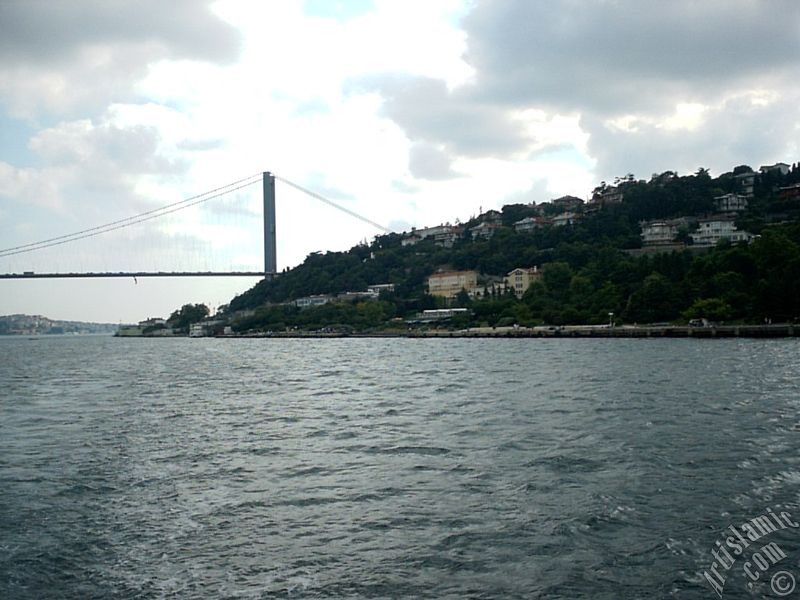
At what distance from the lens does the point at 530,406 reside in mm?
14070

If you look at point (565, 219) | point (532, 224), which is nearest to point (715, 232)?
point (565, 219)

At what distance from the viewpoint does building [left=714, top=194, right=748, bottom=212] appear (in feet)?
265

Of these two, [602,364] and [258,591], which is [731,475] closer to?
[258,591]

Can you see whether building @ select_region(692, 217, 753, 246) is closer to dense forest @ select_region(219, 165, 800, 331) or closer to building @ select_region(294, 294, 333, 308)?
dense forest @ select_region(219, 165, 800, 331)

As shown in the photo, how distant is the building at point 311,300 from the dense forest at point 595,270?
1.42m

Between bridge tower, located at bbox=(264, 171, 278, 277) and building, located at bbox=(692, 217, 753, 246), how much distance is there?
46.3 meters

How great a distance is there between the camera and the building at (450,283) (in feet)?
287

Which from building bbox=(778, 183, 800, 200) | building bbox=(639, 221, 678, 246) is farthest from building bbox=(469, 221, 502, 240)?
building bbox=(778, 183, 800, 200)

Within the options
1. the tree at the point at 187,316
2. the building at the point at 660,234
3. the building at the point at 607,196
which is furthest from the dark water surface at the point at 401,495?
the tree at the point at 187,316

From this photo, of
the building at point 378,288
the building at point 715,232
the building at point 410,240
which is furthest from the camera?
the building at point 410,240

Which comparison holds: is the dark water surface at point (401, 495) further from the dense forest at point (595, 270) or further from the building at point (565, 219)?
the building at point (565, 219)

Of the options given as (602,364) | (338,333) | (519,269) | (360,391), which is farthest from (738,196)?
(360,391)

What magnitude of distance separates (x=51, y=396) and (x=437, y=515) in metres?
15.8

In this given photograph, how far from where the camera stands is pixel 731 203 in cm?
8169
